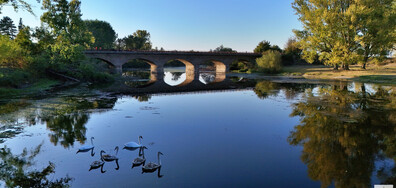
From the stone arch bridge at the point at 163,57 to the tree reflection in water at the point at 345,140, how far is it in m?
51.1

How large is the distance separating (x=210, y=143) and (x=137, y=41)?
118893mm

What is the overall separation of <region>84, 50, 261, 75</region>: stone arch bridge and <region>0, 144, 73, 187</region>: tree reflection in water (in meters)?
50.5

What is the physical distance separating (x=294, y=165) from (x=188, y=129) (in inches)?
241

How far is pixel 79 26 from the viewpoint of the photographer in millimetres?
54250

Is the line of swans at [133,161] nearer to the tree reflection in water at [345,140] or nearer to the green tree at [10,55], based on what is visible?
the tree reflection in water at [345,140]

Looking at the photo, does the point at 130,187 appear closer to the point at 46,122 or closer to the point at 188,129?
the point at 188,129

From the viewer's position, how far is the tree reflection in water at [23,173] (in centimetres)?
756

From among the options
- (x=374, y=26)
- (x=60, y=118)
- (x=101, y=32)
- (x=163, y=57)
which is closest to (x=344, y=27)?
(x=374, y=26)

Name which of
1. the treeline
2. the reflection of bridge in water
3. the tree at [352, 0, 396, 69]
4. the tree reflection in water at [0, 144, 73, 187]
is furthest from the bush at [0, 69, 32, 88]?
the tree at [352, 0, 396, 69]

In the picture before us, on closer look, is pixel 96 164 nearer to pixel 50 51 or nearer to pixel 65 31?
pixel 50 51

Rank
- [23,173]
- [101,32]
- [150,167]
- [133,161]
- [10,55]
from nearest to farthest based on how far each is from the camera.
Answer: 1. [23,173]
2. [150,167]
3. [133,161]
4. [10,55]
5. [101,32]

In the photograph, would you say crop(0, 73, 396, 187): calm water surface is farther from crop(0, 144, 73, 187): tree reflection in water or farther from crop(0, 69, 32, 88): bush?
crop(0, 69, 32, 88): bush

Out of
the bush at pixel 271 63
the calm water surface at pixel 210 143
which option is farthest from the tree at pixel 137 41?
the calm water surface at pixel 210 143

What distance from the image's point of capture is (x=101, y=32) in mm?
98188
